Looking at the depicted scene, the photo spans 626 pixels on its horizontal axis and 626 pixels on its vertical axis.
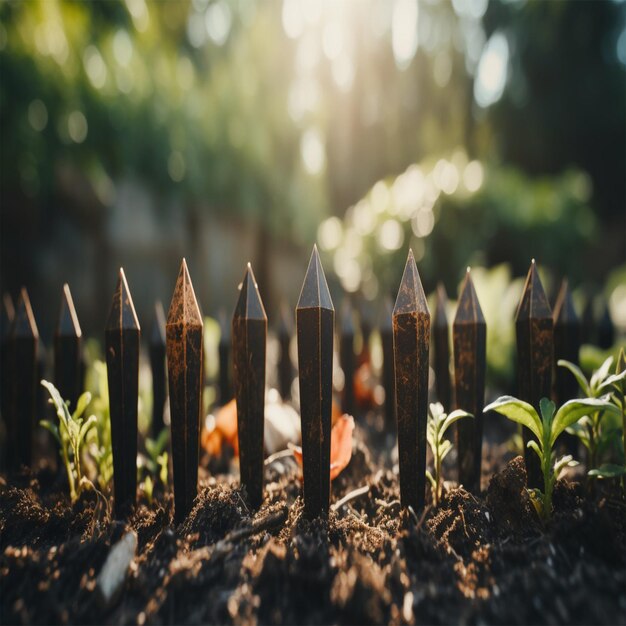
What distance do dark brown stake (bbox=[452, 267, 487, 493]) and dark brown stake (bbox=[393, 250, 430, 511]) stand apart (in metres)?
0.31

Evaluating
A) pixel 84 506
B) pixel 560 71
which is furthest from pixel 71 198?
pixel 560 71

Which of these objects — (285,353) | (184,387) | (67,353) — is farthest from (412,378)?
(285,353)

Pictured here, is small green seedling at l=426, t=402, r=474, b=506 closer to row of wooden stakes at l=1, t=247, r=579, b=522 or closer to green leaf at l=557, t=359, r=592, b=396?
row of wooden stakes at l=1, t=247, r=579, b=522

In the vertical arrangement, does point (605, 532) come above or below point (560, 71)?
below

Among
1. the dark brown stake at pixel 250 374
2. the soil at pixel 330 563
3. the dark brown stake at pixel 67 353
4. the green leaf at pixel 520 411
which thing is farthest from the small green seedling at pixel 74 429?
the green leaf at pixel 520 411

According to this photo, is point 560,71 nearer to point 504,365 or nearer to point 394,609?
point 504,365

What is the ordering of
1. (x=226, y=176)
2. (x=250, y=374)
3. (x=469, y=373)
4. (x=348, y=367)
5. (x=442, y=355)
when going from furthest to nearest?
(x=226, y=176), (x=348, y=367), (x=442, y=355), (x=469, y=373), (x=250, y=374)

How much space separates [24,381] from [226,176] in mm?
7616

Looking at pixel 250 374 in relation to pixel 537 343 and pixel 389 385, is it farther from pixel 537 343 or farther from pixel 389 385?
pixel 389 385

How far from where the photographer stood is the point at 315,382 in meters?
1.57

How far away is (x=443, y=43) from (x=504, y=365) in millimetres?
13629

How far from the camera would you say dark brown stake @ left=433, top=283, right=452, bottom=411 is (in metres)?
2.56

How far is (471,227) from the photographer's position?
25.0 feet

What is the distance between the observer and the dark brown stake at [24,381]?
85.4 inches
